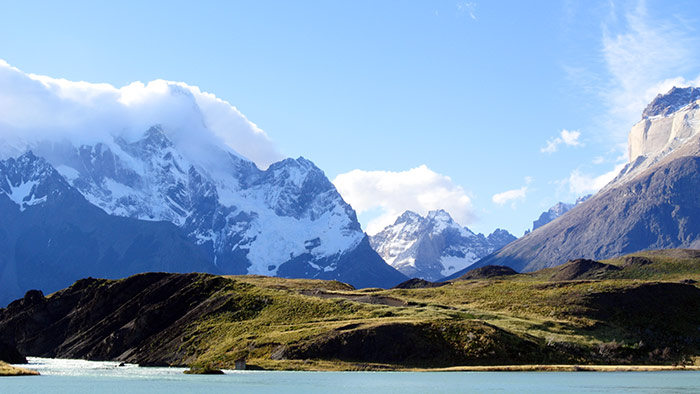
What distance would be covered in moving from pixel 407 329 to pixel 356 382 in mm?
40252

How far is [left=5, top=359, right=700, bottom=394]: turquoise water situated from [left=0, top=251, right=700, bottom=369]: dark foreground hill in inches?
544

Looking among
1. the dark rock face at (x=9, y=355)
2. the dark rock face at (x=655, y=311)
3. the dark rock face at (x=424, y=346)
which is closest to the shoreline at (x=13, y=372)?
the dark rock face at (x=9, y=355)

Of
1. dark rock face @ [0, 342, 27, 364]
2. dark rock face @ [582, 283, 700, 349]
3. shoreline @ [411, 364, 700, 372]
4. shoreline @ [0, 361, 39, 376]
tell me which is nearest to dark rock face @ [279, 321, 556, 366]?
shoreline @ [411, 364, 700, 372]

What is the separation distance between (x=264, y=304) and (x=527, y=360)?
67.5 meters

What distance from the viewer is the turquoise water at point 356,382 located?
93938mm

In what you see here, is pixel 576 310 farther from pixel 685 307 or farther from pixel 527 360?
pixel 527 360

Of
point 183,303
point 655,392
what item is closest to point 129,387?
point 655,392

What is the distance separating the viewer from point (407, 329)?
148m

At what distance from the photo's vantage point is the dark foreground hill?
14275 cm

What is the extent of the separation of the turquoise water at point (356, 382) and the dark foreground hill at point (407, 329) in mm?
13813

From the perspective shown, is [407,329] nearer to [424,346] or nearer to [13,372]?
[424,346]

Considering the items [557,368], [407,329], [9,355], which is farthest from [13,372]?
[557,368]

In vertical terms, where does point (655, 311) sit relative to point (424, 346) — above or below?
above

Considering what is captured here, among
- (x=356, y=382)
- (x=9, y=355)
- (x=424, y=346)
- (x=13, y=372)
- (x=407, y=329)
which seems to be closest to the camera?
(x=356, y=382)
